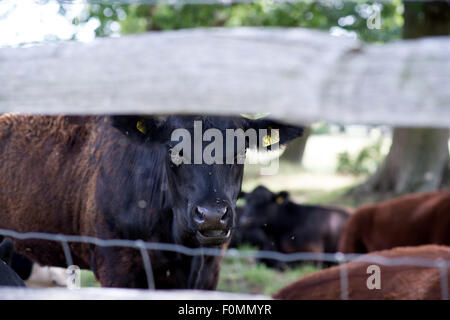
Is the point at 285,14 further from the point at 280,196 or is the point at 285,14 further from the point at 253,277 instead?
the point at 253,277

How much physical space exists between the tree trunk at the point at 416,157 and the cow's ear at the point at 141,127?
8374mm

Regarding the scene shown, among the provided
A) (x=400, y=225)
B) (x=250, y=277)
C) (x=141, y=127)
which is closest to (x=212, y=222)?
(x=141, y=127)

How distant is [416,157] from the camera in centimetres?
1069

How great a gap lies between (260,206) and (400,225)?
3.03 meters

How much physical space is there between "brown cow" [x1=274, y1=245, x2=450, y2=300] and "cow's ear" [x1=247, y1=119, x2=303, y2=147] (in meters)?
0.93

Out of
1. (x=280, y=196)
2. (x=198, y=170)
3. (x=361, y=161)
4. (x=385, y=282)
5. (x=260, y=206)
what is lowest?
(x=361, y=161)

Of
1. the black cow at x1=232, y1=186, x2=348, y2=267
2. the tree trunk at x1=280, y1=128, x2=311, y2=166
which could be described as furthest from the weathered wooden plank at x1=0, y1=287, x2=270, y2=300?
the tree trunk at x1=280, y1=128, x2=311, y2=166

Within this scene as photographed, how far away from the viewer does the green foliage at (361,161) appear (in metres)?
16.3

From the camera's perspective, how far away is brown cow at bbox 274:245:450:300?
277 cm

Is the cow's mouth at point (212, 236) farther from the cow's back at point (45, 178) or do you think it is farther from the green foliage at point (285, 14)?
the green foliage at point (285, 14)

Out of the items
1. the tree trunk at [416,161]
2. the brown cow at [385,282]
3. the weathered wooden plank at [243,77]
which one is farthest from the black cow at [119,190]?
the tree trunk at [416,161]

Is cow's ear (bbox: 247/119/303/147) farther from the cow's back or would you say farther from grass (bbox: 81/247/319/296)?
grass (bbox: 81/247/319/296)

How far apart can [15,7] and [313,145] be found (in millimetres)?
20842

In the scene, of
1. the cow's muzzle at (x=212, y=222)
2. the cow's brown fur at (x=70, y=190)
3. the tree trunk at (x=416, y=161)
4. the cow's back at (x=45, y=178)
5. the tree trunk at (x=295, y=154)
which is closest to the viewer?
the cow's muzzle at (x=212, y=222)
